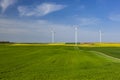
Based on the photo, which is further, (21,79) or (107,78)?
(107,78)

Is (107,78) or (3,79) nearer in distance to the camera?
(3,79)

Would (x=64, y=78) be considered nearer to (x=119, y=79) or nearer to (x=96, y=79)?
(x=96, y=79)

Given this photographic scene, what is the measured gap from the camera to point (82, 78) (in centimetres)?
2362

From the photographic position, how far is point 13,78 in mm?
23141

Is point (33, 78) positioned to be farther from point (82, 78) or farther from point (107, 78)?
point (107, 78)

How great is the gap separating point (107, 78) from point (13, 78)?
28.3 ft

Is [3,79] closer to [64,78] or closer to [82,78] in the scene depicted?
[64,78]

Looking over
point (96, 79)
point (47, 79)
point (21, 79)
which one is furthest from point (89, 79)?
point (21, 79)

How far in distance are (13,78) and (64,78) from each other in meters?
4.60

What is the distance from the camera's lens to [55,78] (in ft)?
76.5

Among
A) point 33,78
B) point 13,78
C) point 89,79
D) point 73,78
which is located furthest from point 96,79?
point 13,78

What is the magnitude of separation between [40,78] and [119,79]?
7171mm

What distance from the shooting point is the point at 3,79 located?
2239 cm

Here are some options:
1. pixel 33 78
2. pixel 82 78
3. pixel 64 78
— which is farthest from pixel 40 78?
pixel 82 78
